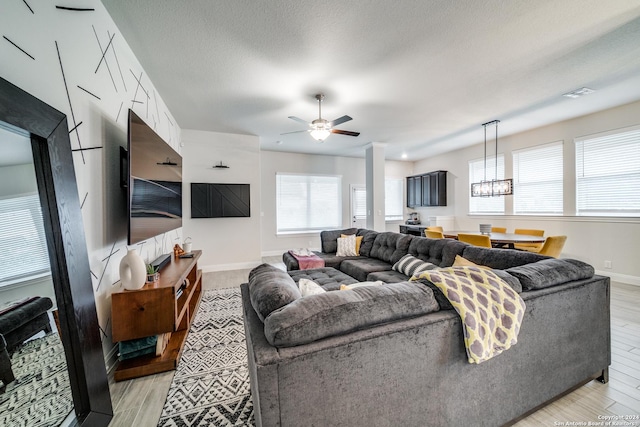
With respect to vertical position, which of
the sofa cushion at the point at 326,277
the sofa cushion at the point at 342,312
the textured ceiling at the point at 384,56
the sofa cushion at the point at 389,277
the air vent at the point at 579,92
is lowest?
the sofa cushion at the point at 326,277

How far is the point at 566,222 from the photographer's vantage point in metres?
4.46

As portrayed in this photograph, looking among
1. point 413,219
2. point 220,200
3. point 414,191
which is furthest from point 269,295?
point 413,219

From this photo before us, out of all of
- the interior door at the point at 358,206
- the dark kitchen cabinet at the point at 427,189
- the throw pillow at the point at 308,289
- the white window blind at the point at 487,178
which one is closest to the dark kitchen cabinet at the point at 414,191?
the dark kitchen cabinet at the point at 427,189

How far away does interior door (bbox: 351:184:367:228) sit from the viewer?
23.9 feet

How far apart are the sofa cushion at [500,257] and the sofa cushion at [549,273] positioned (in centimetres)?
34

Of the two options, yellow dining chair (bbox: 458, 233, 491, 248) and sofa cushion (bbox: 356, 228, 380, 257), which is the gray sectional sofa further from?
sofa cushion (bbox: 356, 228, 380, 257)

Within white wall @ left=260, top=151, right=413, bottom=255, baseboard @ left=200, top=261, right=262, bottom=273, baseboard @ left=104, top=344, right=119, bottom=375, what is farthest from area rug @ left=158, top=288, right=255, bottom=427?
white wall @ left=260, top=151, right=413, bottom=255

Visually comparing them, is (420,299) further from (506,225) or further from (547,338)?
(506,225)

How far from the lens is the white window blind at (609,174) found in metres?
3.71

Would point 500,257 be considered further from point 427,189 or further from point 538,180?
point 427,189

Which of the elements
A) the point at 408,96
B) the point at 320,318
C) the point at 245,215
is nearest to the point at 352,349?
the point at 320,318

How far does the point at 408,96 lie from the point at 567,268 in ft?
8.92

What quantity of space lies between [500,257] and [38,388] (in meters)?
3.10

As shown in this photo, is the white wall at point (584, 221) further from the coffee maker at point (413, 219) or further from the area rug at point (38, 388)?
the area rug at point (38, 388)
